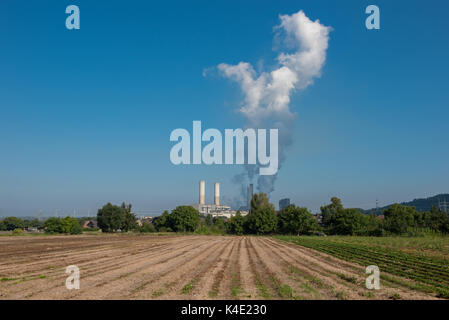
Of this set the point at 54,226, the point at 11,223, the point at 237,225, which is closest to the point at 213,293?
the point at 237,225

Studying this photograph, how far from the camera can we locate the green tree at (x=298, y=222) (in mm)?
115812

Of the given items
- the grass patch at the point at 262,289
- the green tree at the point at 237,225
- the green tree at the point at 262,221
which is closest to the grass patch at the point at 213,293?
the grass patch at the point at 262,289

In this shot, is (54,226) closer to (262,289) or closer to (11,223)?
(11,223)

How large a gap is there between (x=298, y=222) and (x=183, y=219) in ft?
172

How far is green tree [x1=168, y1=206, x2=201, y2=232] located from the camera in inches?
5458

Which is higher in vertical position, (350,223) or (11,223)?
(350,223)

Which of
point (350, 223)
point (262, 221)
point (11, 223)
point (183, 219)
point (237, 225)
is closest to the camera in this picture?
point (350, 223)

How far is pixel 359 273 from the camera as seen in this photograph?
963 inches

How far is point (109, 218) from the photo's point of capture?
140 metres

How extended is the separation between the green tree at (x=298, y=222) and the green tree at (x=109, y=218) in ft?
247

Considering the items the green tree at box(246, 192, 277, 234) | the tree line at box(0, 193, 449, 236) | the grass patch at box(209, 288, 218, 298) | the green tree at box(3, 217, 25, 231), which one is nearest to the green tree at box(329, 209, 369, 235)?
the tree line at box(0, 193, 449, 236)

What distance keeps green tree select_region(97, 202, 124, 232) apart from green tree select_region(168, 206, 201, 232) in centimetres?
2355

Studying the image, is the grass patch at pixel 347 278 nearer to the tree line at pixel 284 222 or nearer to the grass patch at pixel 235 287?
the grass patch at pixel 235 287
